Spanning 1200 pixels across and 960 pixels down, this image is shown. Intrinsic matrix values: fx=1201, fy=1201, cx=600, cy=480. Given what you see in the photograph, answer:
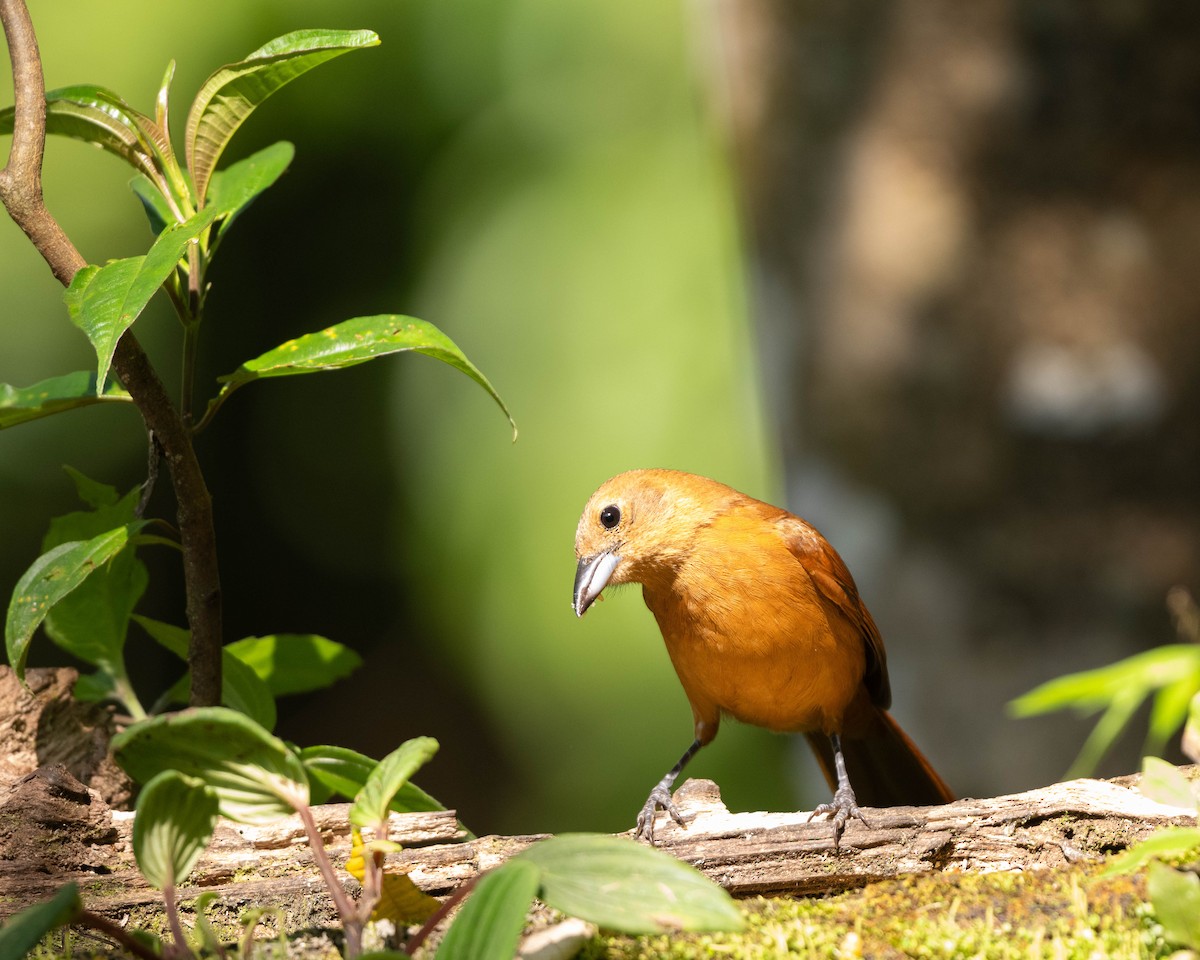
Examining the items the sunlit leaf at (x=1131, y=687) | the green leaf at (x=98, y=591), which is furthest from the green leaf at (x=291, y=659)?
the sunlit leaf at (x=1131, y=687)

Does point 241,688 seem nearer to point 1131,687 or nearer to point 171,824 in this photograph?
point 171,824

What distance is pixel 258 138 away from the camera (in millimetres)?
5719

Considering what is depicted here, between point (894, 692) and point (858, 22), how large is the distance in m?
2.14

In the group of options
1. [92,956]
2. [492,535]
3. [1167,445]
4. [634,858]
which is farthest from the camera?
[492,535]

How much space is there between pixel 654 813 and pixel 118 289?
1520 millimetres

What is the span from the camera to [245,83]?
198 centimetres

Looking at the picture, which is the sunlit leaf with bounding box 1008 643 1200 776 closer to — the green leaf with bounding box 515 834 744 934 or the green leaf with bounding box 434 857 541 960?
the green leaf with bounding box 515 834 744 934

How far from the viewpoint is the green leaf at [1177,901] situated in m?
1.45

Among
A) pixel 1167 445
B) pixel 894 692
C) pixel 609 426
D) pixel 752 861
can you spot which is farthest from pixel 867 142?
pixel 752 861

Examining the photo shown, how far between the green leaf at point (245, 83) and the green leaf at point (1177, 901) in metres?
1.55

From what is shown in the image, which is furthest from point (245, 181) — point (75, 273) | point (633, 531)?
point (633, 531)

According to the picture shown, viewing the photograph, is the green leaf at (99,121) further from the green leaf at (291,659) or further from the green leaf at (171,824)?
the green leaf at (171,824)

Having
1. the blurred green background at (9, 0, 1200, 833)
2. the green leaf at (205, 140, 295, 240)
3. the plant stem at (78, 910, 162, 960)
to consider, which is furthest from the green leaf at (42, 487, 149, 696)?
the blurred green background at (9, 0, 1200, 833)

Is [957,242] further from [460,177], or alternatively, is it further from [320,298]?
[320,298]
